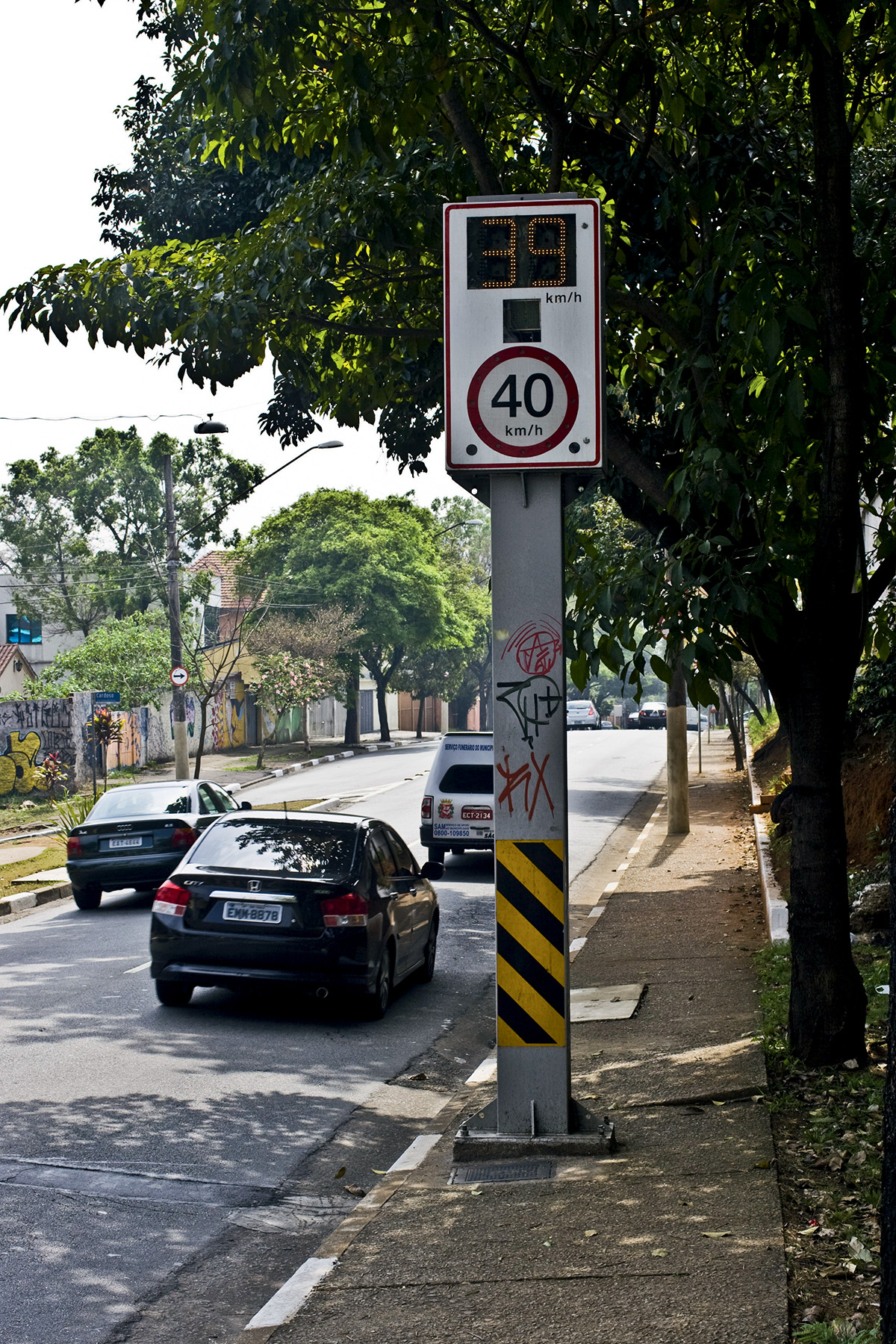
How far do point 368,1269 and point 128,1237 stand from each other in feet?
3.99

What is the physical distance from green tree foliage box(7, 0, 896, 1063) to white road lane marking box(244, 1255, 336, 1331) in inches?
A: 109

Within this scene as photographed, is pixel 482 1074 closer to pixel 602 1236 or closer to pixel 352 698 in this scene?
pixel 602 1236

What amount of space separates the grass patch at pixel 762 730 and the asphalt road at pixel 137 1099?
76.9 feet

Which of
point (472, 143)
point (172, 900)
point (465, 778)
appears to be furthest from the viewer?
point (465, 778)

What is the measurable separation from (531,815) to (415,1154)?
5.94 feet

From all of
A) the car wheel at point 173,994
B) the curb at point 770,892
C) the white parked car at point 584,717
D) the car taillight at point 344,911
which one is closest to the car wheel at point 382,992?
the car taillight at point 344,911

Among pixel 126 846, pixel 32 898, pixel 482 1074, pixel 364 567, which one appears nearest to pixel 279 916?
pixel 482 1074

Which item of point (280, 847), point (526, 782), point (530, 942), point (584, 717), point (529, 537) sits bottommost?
point (584, 717)

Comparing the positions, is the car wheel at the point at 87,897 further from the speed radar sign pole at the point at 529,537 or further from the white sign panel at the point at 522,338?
the white sign panel at the point at 522,338

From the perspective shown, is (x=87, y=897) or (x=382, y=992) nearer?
(x=382, y=992)

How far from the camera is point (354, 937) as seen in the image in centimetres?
933

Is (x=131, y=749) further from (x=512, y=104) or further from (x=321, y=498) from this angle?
(x=512, y=104)

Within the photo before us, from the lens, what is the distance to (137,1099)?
298 inches

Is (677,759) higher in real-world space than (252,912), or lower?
higher
